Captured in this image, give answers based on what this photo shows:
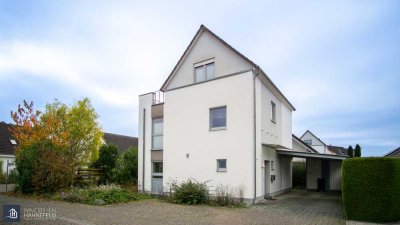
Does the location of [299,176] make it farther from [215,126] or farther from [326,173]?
[215,126]

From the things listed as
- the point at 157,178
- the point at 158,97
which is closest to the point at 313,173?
the point at 157,178

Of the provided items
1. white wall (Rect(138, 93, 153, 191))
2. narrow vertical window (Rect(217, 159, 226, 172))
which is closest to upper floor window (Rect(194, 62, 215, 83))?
white wall (Rect(138, 93, 153, 191))

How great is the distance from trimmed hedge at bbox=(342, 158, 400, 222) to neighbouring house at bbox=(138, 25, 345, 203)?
5.19m

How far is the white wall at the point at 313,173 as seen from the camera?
2417cm

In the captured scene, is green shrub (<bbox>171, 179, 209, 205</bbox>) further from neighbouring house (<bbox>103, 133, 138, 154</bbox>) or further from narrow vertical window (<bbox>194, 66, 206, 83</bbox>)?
neighbouring house (<bbox>103, 133, 138, 154</bbox>)

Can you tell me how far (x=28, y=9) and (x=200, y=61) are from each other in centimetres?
967

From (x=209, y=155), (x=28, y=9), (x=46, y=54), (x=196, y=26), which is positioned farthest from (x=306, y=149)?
(x=28, y=9)

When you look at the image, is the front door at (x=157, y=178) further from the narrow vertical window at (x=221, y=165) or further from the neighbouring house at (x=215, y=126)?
the narrow vertical window at (x=221, y=165)

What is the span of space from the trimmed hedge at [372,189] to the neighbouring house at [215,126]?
A: 17.0 feet

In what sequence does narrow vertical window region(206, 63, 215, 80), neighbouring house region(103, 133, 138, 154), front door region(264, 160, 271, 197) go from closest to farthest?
front door region(264, 160, 271, 197)
narrow vertical window region(206, 63, 215, 80)
neighbouring house region(103, 133, 138, 154)

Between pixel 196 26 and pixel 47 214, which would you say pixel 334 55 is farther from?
pixel 47 214

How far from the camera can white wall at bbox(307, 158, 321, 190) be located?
24172 mm

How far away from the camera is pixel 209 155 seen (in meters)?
17.2

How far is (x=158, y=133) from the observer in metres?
20.7
